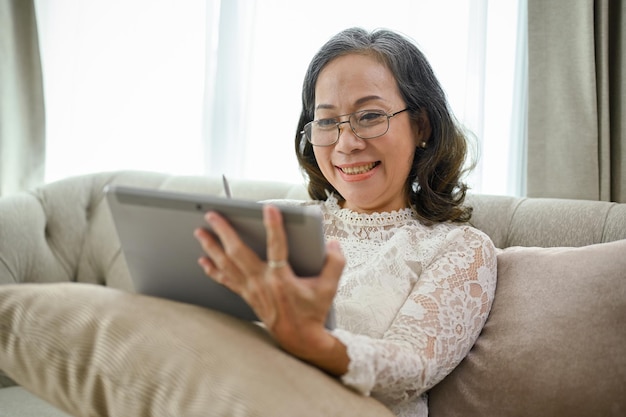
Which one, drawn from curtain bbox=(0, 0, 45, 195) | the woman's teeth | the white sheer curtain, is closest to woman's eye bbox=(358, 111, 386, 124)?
the woman's teeth

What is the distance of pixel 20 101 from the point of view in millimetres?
2996

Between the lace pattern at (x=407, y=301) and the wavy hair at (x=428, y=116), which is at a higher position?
the wavy hair at (x=428, y=116)

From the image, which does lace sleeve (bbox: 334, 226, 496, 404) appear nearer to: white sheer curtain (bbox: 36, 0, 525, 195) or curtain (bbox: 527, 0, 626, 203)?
curtain (bbox: 527, 0, 626, 203)

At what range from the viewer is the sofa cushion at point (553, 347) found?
3.51 feet

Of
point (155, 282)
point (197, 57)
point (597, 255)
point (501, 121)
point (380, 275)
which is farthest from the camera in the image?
point (197, 57)

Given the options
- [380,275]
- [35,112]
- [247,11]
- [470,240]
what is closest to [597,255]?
[470,240]

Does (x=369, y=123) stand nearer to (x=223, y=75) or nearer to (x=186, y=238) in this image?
(x=186, y=238)

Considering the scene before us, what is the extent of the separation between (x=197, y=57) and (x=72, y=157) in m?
0.88

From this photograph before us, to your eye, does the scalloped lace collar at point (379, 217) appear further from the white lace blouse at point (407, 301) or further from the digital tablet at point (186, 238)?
the digital tablet at point (186, 238)

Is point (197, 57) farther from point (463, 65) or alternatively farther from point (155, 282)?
point (155, 282)

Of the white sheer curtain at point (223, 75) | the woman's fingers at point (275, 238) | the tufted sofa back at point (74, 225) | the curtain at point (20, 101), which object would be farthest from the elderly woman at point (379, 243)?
the curtain at point (20, 101)

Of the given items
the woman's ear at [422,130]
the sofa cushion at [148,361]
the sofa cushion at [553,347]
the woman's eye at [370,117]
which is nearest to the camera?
the sofa cushion at [148,361]

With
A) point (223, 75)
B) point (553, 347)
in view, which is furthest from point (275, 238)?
point (223, 75)

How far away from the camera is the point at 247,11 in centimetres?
279
